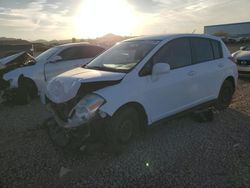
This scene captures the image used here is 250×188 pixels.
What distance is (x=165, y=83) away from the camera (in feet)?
17.0

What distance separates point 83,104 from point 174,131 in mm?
2127

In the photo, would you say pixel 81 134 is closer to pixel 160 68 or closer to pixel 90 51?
pixel 160 68

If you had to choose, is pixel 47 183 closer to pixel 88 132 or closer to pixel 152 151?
pixel 88 132

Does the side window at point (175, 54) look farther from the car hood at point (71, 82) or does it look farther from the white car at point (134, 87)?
the car hood at point (71, 82)

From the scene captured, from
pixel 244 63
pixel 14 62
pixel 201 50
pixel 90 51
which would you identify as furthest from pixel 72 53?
pixel 244 63

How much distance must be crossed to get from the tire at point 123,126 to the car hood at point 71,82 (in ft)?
1.83

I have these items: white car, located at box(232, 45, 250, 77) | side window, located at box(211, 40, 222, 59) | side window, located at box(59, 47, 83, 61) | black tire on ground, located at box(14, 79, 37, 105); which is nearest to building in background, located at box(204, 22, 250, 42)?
white car, located at box(232, 45, 250, 77)

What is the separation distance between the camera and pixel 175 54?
220 inches

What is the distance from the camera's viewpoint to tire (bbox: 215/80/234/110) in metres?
6.77

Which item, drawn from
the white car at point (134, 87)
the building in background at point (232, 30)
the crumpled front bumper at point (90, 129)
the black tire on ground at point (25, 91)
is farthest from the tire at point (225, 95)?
the building in background at point (232, 30)

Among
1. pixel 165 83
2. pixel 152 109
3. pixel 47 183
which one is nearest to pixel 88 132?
pixel 47 183

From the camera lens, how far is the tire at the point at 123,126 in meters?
4.39

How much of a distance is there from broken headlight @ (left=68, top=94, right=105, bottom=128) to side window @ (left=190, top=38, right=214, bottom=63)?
2508 millimetres

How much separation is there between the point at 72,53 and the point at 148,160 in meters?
6.10
